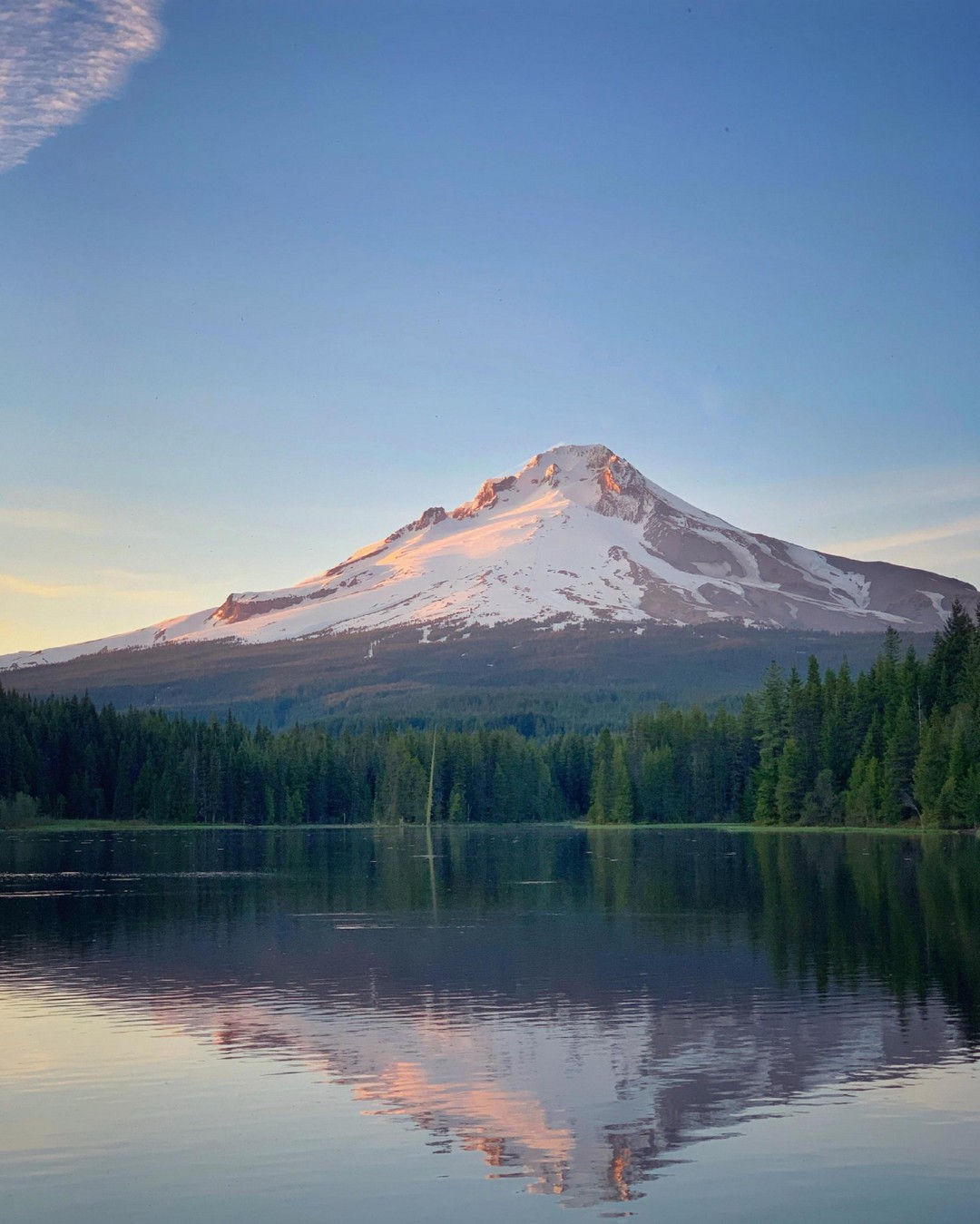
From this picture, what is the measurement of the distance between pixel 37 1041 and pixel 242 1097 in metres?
8.21

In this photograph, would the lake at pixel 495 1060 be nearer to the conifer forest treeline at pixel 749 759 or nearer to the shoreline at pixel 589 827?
the conifer forest treeline at pixel 749 759

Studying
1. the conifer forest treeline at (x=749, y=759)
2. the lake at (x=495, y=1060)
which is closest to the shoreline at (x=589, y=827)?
the conifer forest treeline at (x=749, y=759)

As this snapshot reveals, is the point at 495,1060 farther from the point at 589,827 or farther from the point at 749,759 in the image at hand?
the point at 589,827

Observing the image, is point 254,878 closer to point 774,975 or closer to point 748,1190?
point 774,975

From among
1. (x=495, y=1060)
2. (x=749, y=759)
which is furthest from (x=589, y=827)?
(x=495, y=1060)

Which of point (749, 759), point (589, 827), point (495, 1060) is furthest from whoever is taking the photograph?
point (589, 827)

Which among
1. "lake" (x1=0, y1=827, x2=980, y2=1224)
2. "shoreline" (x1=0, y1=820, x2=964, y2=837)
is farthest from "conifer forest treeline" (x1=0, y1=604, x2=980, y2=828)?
"lake" (x1=0, y1=827, x2=980, y2=1224)

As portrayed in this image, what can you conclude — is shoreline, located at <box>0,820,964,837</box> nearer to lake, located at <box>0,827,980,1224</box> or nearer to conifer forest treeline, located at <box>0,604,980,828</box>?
conifer forest treeline, located at <box>0,604,980,828</box>

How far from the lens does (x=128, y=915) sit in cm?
6119

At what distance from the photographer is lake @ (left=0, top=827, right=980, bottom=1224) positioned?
21.5m

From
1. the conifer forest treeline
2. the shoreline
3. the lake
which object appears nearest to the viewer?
the lake

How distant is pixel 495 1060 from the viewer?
30.6m

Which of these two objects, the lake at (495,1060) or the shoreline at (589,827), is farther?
the shoreline at (589,827)

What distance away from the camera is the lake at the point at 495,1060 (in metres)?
21.5
